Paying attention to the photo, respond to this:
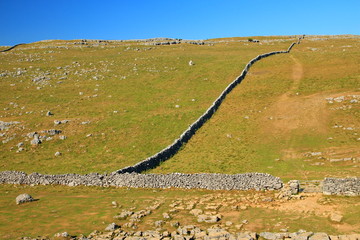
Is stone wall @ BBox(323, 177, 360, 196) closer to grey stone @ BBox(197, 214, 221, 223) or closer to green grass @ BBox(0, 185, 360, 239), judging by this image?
green grass @ BBox(0, 185, 360, 239)

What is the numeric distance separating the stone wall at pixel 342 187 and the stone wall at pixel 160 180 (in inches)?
153

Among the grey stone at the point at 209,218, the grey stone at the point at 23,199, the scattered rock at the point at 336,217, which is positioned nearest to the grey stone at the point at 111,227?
the grey stone at the point at 209,218

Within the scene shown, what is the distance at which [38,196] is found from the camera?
28594 mm

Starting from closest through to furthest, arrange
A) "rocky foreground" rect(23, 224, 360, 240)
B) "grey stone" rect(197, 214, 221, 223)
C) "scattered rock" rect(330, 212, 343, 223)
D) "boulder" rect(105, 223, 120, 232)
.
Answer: "rocky foreground" rect(23, 224, 360, 240), "scattered rock" rect(330, 212, 343, 223), "boulder" rect(105, 223, 120, 232), "grey stone" rect(197, 214, 221, 223)

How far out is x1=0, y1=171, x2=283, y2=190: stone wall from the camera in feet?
93.8

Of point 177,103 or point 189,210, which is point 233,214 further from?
point 177,103

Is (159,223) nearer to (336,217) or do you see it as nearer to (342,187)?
(336,217)

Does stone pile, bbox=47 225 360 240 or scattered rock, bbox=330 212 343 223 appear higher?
scattered rock, bbox=330 212 343 223

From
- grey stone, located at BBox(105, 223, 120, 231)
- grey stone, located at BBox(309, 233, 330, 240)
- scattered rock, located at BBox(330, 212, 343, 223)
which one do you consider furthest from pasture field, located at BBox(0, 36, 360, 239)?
grey stone, located at BBox(309, 233, 330, 240)

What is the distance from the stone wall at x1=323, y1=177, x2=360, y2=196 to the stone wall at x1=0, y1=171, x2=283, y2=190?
388 centimetres

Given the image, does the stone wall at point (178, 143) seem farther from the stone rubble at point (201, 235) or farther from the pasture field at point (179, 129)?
the stone rubble at point (201, 235)

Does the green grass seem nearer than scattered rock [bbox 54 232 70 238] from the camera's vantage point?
No

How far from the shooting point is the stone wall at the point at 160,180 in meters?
28.6

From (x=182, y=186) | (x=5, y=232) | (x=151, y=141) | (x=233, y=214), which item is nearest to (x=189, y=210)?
(x=233, y=214)
